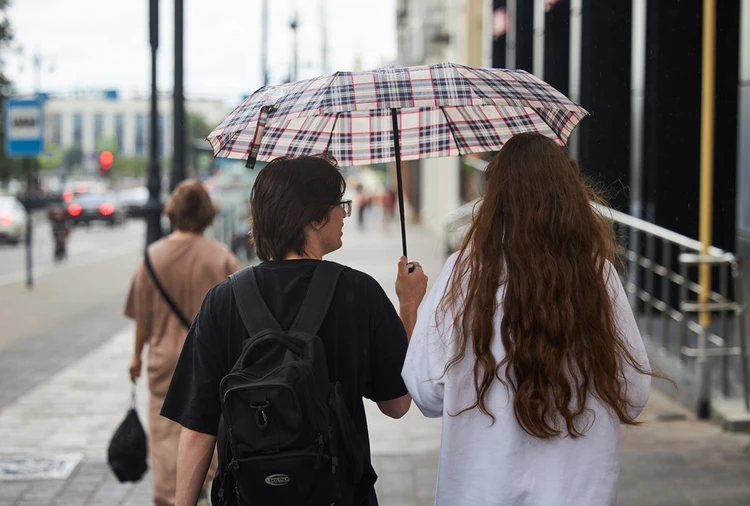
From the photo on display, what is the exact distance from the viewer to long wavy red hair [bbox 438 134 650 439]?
8.21 feet

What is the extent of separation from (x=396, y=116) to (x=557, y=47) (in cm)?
1092

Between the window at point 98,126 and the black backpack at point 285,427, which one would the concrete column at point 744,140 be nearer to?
the black backpack at point 285,427

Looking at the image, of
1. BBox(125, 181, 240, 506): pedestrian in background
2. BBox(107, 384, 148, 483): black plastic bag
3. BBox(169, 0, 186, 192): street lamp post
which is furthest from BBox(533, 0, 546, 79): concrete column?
BBox(107, 384, 148, 483): black plastic bag

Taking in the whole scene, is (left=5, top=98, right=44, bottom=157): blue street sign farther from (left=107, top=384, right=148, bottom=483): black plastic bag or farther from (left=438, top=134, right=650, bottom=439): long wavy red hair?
(left=438, top=134, right=650, bottom=439): long wavy red hair

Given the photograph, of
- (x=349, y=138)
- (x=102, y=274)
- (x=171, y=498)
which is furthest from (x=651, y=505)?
(x=102, y=274)

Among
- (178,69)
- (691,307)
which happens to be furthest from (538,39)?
(691,307)

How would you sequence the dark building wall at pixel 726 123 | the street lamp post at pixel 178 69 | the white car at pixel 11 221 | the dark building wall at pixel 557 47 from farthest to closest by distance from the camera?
the white car at pixel 11 221 < the dark building wall at pixel 557 47 < the dark building wall at pixel 726 123 < the street lamp post at pixel 178 69

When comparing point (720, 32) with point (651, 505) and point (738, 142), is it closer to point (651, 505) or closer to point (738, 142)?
point (738, 142)

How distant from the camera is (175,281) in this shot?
5246mm

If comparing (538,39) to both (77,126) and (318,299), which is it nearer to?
(318,299)

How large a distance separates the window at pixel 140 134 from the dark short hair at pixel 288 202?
13672cm

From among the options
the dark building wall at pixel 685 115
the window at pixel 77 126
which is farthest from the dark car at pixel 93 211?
the window at pixel 77 126

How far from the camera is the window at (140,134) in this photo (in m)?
138

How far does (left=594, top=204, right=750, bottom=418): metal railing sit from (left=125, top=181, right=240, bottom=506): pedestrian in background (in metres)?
1.97
